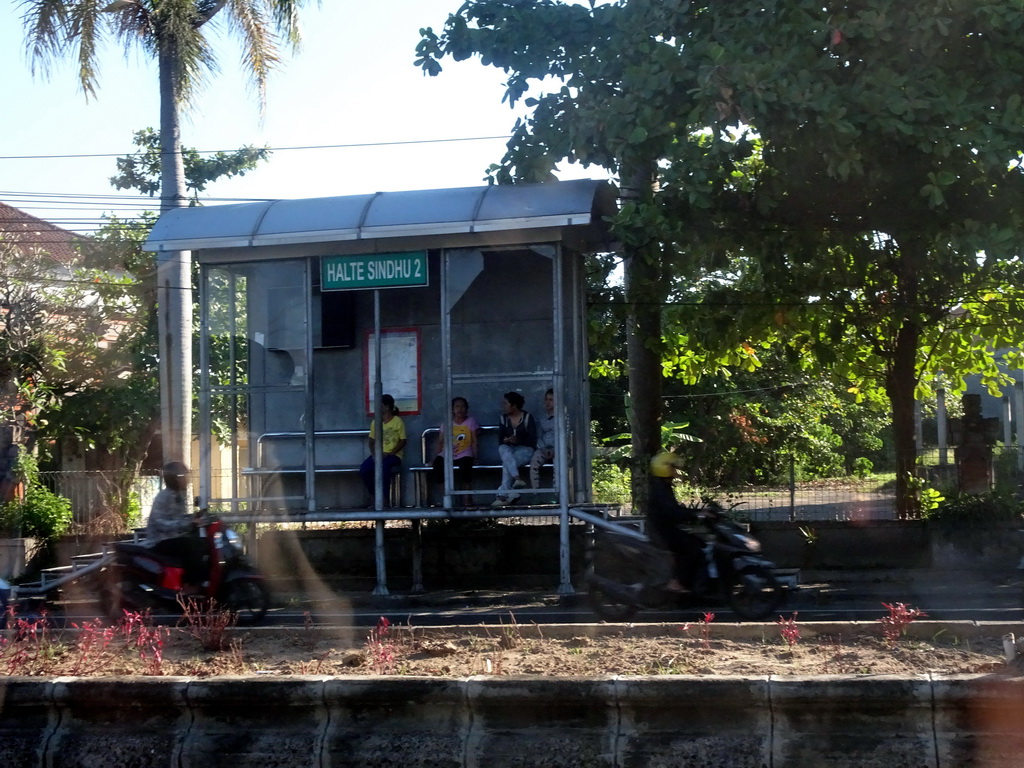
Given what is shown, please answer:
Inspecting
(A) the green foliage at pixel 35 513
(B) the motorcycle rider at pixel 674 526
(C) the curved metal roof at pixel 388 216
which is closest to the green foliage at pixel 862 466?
(C) the curved metal roof at pixel 388 216

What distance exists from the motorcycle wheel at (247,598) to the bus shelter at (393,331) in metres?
1.95

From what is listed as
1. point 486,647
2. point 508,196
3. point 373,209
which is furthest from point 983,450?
point 486,647

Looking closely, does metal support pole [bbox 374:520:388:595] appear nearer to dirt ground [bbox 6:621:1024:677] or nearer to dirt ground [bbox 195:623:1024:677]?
dirt ground [bbox 6:621:1024:677]

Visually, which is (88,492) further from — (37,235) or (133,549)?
(37,235)

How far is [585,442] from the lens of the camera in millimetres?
13461

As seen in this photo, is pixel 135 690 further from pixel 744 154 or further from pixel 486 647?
pixel 744 154

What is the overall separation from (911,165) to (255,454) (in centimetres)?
849

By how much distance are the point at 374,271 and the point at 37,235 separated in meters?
16.1

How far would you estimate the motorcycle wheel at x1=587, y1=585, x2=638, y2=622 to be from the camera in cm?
1077

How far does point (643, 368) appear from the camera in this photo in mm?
14461

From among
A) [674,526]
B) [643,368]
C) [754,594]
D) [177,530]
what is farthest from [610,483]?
[177,530]

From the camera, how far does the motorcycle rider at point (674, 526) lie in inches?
406

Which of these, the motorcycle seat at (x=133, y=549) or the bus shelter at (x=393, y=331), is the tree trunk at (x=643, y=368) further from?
the motorcycle seat at (x=133, y=549)

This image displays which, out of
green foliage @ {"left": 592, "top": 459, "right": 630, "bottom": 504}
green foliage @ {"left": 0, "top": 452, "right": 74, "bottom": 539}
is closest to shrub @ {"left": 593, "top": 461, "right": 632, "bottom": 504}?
green foliage @ {"left": 592, "top": 459, "right": 630, "bottom": 504}
